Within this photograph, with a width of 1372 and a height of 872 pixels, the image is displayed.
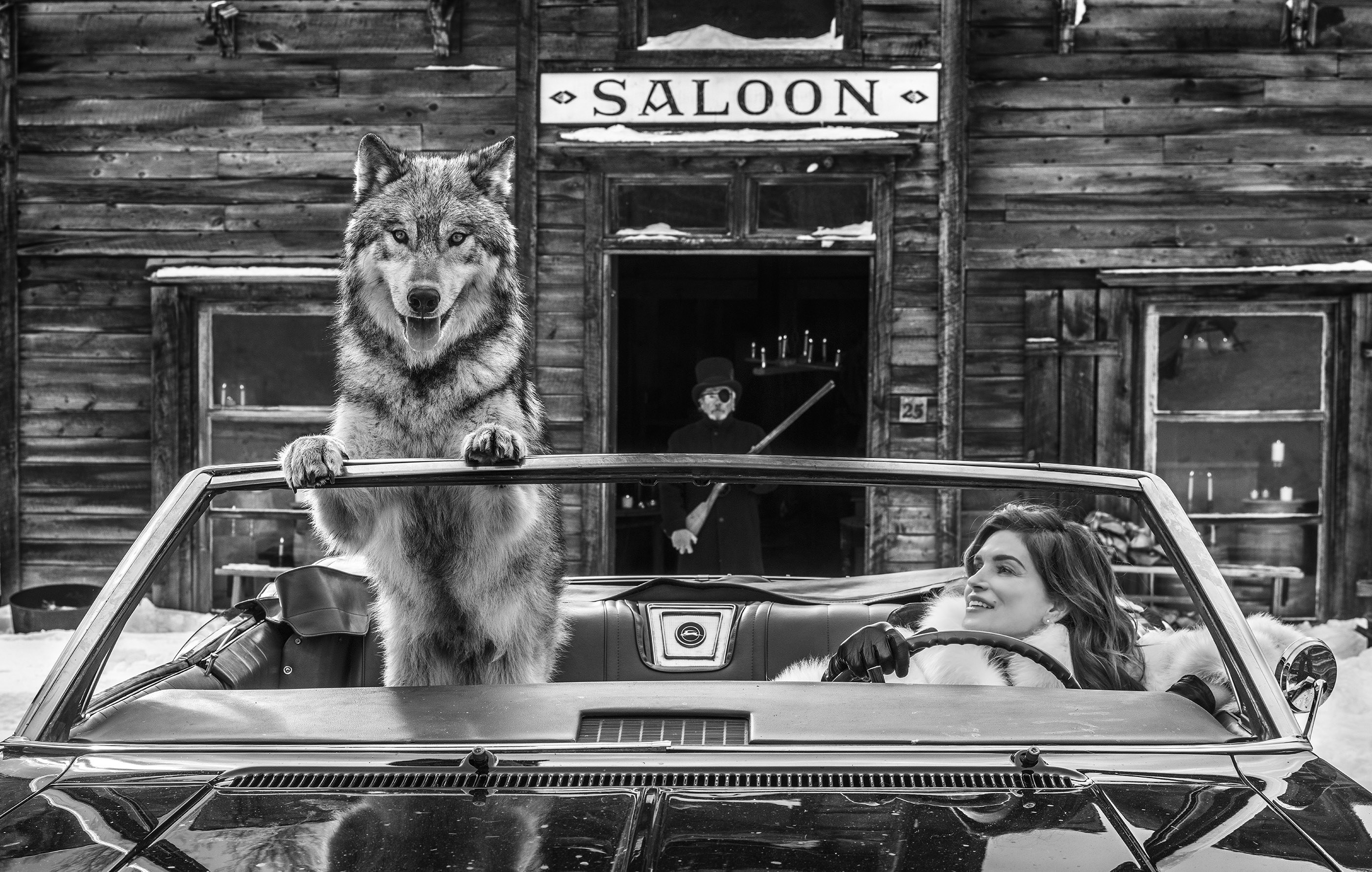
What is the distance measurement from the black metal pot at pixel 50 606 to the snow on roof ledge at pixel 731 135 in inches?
164

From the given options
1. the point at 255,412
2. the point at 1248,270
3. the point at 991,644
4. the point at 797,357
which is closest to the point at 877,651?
the point at 991,644

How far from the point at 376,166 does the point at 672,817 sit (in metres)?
2.39

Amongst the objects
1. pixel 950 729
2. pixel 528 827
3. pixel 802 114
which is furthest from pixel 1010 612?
pixel 802 114

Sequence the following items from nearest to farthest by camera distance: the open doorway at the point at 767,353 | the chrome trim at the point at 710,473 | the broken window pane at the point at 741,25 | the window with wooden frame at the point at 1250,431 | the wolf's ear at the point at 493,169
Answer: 1. the chrome trim at the point at 710,473
2. the wolf's ear at the point at 493,169
3. the broken window pane at the point at 741,25
4. the window with wooden frame at the point at 1250,431
5. the open doorway at the point at 767,353

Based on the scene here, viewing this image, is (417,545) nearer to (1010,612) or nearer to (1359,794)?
(1010,612)

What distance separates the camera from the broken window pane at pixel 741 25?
284 inches

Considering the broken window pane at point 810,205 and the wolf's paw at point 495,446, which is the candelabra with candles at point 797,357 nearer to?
the broken window pane at point 810,205

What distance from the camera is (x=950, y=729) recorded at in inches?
66.6

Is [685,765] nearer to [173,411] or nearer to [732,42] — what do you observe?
[732,42]

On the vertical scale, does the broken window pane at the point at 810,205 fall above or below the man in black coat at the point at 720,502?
above

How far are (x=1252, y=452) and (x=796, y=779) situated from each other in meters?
7.01

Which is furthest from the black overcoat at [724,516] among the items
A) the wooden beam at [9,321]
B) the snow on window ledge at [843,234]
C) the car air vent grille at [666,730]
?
the car air vent grille at [666,730]

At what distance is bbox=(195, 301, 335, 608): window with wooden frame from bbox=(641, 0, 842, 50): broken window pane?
2867mm

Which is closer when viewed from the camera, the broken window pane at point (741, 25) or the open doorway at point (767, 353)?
the broken window pane at point (741, 25)
